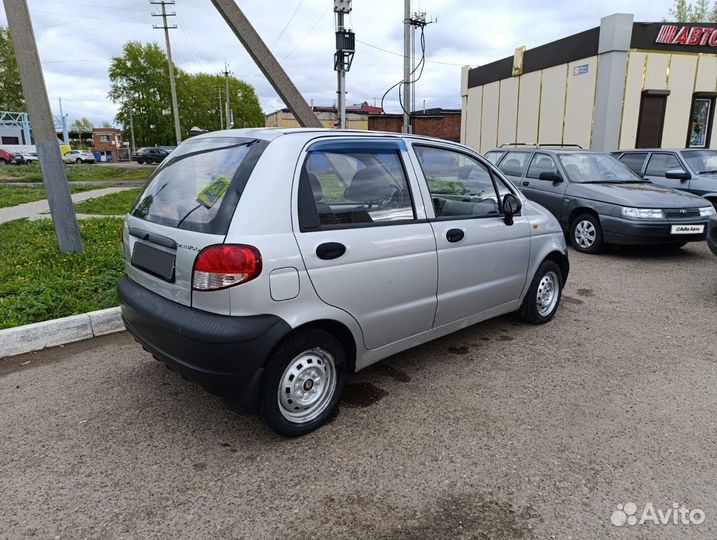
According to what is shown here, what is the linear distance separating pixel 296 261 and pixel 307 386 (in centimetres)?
77

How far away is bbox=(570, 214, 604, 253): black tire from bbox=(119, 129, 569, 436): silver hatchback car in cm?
466

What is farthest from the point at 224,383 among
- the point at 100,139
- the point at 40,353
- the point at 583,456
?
the point at 100,139

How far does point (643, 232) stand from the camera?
23.7 ft

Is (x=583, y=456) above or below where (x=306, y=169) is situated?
below

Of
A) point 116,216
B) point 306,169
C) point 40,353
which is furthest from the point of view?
point 116,216

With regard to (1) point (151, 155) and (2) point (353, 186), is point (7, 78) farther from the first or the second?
(2) point (353, 186)

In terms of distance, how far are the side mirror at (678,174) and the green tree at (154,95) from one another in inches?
2466

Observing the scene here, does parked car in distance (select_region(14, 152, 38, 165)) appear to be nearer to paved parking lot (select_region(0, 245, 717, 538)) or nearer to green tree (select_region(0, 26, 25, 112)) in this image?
green tree (select_region(0, 26, 25, 112))

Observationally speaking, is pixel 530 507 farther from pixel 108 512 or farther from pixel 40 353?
pixel 40 353

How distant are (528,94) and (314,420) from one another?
20.8 m

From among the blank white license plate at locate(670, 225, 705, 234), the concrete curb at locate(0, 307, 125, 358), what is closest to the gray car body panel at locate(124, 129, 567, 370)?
the concrete curb at locate(0, 307, 125, 358)

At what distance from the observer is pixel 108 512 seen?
7.70ft

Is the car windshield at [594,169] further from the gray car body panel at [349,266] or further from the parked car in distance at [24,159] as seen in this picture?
the parked car in distance at [24,159]

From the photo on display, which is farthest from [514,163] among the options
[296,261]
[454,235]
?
[296,261]
